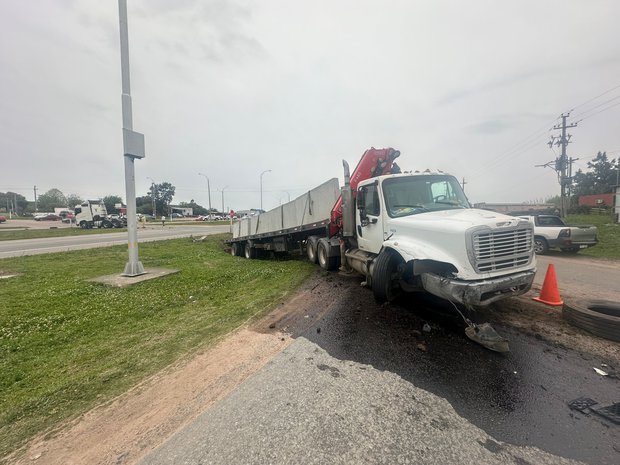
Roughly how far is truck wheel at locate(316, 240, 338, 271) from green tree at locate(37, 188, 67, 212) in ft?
423

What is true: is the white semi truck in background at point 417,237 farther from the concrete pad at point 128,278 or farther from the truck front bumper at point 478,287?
the concrete pad at point 128,278

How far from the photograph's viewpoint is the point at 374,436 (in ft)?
7.88

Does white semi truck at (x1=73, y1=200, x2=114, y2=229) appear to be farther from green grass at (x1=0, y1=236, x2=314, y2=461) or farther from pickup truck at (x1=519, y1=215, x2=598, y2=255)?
pickup truck at (x1=519, y1=215, x2=598, y2=255)

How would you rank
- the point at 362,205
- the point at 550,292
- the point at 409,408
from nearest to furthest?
the point at 409,408 → the point at 550,292 → the point at 362,205

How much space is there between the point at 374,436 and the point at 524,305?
4613 mm

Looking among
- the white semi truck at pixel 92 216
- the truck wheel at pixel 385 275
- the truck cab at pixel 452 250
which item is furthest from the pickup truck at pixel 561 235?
the white semi truck at pixel 92 216

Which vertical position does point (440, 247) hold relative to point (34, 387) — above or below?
above

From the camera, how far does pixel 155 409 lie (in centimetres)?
281

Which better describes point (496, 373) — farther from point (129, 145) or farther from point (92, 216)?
point (92, 216)

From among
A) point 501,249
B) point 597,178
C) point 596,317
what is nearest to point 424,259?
point 501,249

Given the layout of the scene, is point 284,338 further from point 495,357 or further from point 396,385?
point 495,357

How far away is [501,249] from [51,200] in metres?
145

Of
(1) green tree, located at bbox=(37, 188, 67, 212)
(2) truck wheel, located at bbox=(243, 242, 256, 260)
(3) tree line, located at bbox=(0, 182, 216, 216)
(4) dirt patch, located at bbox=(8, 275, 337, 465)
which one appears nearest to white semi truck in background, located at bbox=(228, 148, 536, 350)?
(4) dirt patch, located at bbox=(8, 275, 337, 465)

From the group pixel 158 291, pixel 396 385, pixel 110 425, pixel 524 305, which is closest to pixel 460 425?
pixel 396 385
